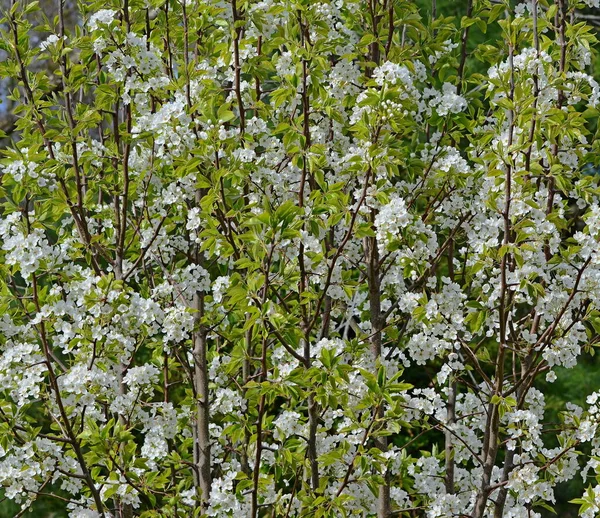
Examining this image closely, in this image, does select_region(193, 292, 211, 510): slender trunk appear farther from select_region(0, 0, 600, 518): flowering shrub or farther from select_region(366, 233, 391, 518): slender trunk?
select_region(366, 233, 391, 518): slender trunk

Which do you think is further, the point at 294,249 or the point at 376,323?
the point at 376,323

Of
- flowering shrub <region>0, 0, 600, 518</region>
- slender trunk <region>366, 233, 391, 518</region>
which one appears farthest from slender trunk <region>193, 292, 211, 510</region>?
slender trunk <region>366, 233, 391, 518</region>

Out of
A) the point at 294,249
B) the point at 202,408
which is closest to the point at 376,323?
the point at 294,249

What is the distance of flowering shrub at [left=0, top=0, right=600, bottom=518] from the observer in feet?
8.68

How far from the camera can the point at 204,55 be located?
334 centimetres

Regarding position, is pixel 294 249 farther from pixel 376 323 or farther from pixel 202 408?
pixel 202 408

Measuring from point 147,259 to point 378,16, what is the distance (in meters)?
1.38

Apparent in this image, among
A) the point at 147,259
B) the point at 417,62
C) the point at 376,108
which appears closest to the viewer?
the point at 376,108

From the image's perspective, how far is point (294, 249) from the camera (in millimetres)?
2719

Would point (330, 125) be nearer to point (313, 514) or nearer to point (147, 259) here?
point (147, 259)

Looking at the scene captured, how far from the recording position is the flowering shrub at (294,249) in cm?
264

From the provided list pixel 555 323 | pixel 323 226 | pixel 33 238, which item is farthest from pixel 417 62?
pixel 33 238

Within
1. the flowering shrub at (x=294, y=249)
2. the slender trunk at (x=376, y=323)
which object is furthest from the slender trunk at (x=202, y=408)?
the slender trunk at (x=376, y=323)

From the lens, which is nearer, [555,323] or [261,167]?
[555,323]
